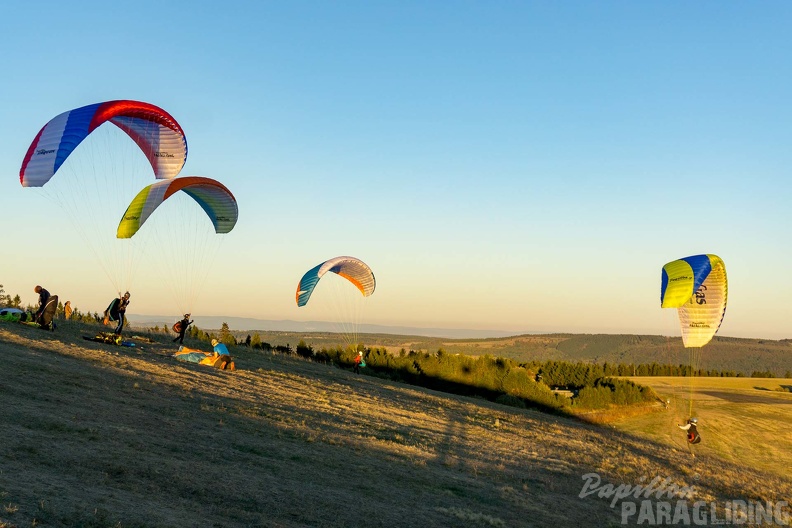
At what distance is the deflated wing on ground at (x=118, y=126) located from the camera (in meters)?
16.9

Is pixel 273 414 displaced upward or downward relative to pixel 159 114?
downward

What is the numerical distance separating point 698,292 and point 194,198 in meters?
20.5

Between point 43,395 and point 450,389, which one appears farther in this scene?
point 450,389

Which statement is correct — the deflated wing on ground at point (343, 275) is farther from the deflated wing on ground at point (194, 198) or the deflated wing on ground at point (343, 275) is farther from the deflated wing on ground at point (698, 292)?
the deflated wing on ground at point (698, 292)

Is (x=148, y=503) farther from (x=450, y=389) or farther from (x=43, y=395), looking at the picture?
(x=450, y=389)

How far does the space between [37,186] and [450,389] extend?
2948 cm

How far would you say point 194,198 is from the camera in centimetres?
2539

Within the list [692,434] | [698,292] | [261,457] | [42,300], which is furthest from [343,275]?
[261,457]

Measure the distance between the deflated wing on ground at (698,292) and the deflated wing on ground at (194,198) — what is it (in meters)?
17.1

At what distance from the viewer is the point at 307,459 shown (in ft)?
41.7

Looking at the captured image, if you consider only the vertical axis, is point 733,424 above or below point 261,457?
below

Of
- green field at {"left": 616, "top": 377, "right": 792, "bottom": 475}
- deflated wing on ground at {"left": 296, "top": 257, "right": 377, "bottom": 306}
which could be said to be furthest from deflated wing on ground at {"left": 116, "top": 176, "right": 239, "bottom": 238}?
green field at {"left": 616, "top": 377, "right": 792, "bottom": 475}

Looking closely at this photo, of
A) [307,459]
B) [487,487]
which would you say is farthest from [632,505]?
[307,459]

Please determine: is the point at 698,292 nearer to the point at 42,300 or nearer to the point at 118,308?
the point at 118,308
